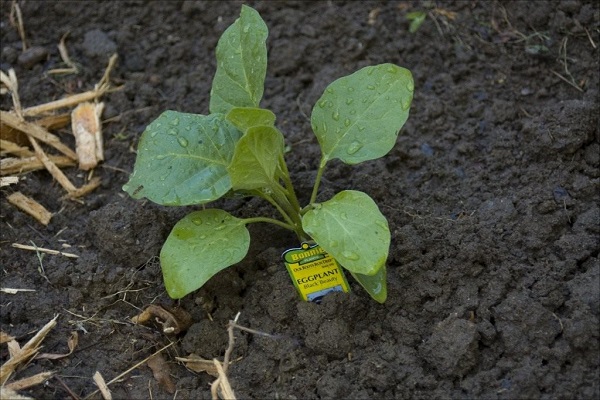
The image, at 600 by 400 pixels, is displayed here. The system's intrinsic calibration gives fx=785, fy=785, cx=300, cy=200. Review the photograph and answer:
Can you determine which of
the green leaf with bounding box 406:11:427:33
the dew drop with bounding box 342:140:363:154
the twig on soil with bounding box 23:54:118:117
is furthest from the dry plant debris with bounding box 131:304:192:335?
the green leaf with bounding box 406:11:427:33

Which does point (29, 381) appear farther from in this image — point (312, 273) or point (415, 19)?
point (415, 19)

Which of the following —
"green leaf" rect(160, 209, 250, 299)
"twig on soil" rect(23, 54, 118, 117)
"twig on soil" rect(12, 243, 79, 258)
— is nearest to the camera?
"green leaf" rect(160, 209, 250, 299)

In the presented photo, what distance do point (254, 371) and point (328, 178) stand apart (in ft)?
2.29

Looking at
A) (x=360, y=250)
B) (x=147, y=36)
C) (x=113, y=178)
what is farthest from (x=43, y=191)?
(x=360, y=250)

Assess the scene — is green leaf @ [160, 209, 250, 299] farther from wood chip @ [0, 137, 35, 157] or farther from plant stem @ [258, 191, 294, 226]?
wood chip @ [0, 137, 35, 157]

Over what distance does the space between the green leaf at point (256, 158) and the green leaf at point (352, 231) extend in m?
0.15

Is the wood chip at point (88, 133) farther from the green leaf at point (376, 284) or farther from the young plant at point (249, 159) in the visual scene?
the green leaf at point (376, 284)

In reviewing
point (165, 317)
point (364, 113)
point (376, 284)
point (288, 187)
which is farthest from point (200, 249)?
point (364, 113)

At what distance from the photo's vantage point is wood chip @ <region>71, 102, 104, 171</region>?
2582mm

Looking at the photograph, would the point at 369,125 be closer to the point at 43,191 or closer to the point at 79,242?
the point at 79,242

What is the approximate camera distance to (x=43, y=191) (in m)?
2.50

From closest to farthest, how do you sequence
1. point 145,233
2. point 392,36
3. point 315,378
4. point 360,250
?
point 360,250 < point 315,378 < point 145,233 < point 392,36

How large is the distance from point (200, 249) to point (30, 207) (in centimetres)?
69

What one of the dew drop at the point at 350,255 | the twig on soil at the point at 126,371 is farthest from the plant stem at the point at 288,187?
the twig on soil at the point at 126,371
